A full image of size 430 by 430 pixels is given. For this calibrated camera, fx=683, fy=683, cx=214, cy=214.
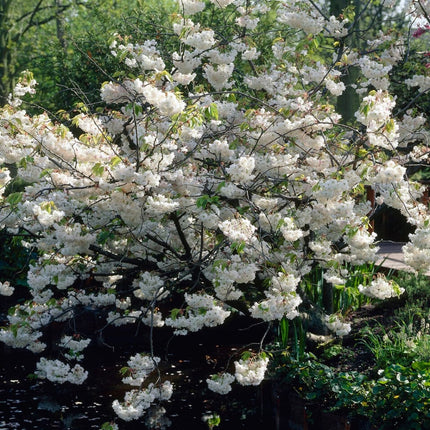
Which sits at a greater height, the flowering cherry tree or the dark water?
the flowering cherry tree

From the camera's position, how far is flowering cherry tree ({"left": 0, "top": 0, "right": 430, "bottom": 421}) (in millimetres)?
4914

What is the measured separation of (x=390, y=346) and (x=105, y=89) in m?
3.27

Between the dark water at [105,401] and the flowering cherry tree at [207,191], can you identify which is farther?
the dark water at [105,401]

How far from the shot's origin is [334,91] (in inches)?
254

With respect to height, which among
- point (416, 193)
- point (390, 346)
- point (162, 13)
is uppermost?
point (162, 13)

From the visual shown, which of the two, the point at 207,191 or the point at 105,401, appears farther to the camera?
the point at 105,401

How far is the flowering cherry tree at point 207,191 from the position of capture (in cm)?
491

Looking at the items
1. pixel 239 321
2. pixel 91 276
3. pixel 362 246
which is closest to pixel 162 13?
pixel 239 321

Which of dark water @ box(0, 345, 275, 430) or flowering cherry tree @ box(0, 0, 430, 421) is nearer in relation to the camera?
flowering cherry tree @ box(0, 0, 430, 421)

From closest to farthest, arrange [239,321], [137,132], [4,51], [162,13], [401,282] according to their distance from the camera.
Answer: [137,132], [401,282], [239,321], [162,13], [4,51]

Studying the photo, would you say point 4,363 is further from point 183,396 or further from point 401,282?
point 401,282

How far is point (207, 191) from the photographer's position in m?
5.73

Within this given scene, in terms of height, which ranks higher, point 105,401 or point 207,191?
point 207,191

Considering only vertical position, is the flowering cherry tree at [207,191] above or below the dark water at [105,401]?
above
